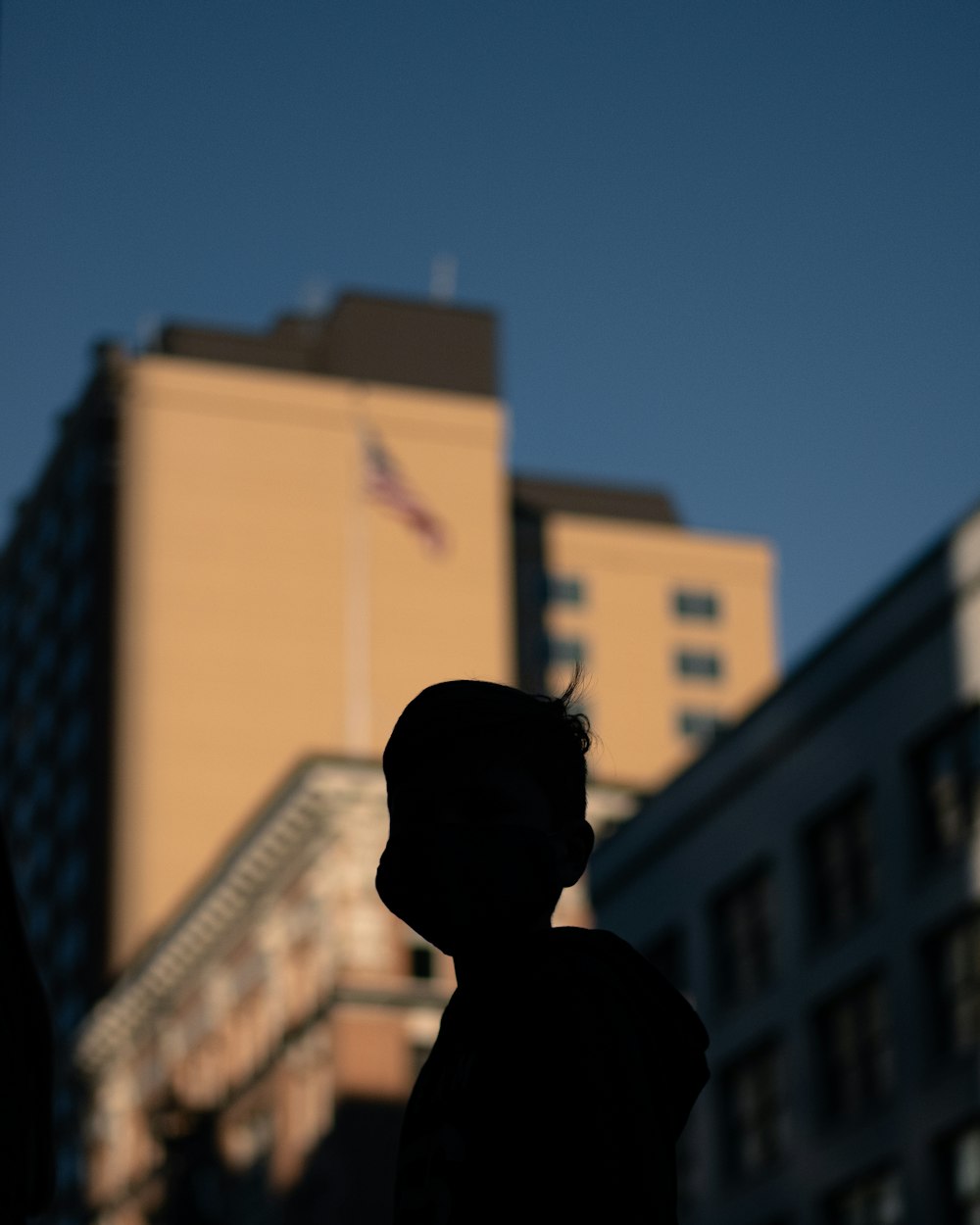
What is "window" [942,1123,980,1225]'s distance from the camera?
3738 cm

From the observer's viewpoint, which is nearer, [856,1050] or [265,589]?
[856,1050]

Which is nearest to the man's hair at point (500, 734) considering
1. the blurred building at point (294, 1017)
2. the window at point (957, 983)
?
the window at point (957, 983)

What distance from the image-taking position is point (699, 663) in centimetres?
11838

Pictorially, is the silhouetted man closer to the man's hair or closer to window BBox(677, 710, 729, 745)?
the man's hair

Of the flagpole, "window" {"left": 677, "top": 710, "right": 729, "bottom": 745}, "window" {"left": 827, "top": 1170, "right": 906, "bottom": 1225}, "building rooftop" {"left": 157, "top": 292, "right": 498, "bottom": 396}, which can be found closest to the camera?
"window" {"left": 827, "top": 1170, "right": 906, "bottom": 1225}

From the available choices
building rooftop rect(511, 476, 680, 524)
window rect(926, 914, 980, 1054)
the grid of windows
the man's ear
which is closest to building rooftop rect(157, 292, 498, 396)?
building rooftop rect(511, 476, 680, 524)

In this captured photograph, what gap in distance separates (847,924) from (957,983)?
4230mm

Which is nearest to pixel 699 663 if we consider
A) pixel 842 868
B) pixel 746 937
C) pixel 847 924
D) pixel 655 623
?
pixel 655 623

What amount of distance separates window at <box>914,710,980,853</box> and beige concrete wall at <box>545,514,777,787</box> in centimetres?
7211

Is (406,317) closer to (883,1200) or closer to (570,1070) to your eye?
(883,1200)

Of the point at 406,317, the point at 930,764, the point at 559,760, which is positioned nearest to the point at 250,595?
the point at 406,317

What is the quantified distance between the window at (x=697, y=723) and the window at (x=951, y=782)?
242ft

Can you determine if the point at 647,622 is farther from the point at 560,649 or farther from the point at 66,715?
the point at 66,715

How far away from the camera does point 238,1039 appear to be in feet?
229
